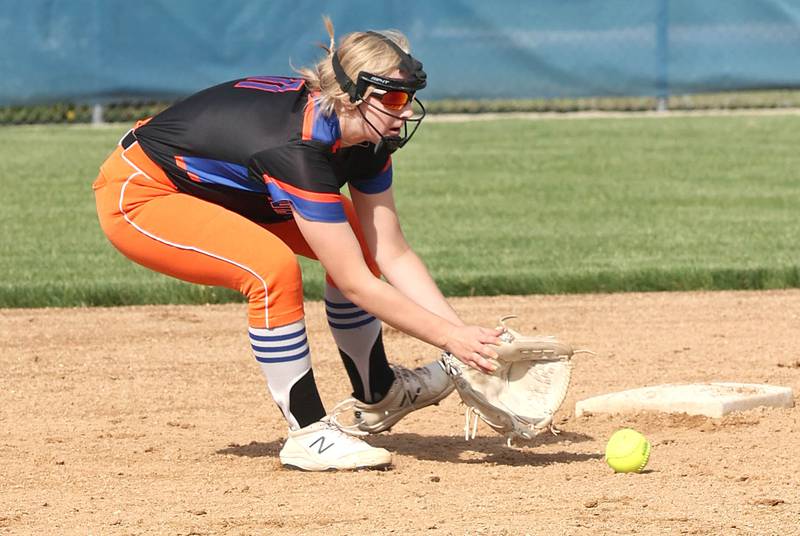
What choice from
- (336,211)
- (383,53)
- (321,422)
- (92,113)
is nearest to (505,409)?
(321,422)

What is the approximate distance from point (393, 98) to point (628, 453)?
122 cm

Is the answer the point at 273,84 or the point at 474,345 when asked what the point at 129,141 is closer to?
the point at 273,84

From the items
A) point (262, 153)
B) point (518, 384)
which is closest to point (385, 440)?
point (518, 384)

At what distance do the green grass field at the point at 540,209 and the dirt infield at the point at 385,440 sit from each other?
0.90ft

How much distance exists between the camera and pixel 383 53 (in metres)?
3.75

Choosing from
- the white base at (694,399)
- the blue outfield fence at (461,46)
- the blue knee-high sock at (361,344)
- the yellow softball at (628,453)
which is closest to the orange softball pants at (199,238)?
the blue knee-high sock at (361,344)

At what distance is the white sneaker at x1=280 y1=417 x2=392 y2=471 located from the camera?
4.02m

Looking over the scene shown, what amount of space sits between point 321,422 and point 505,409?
57 cm

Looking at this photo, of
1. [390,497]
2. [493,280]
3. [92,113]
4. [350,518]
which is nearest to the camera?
[350,518]

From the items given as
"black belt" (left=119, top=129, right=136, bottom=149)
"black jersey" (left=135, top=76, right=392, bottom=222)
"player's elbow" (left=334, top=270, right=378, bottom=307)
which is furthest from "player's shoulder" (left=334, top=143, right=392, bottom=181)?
"black belt" (left=119, top=129, right=136, bottom=149)

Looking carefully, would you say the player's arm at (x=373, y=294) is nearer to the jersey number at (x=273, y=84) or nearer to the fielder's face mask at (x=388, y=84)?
the fielder's face mask at (x=388, y=84)

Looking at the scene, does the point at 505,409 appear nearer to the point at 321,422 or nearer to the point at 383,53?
the point at 321,422

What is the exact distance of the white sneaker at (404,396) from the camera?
4367 millimetres

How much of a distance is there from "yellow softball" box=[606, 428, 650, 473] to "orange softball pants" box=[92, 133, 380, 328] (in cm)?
96
